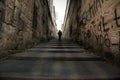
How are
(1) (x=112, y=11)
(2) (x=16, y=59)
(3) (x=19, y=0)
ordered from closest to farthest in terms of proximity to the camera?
(1) (x=112, y=11)
(2) (x=16, y=59)
(3) (x=19, y=0)

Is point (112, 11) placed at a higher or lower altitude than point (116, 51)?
higher

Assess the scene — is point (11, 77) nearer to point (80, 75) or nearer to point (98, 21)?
point (80, 75)

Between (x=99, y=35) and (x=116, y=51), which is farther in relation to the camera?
(x=99, y=35)

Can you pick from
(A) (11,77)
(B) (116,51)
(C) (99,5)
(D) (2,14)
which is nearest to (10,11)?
(D) (2,14)

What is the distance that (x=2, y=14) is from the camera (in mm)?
2768

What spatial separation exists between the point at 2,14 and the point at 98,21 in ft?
8.85

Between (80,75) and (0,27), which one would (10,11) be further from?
(80,75)

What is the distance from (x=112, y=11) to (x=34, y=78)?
223cm

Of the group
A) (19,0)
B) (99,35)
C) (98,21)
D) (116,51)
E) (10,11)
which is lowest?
(116,51)

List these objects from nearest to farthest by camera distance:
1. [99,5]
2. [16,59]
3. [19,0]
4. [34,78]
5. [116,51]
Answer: [34,78]
[116,51]
[16,59]
[99,5]
[19,0]

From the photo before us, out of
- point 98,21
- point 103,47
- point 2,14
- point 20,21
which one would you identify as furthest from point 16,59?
point 98,21

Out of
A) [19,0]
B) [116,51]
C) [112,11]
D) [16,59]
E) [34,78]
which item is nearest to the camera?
[34,78]

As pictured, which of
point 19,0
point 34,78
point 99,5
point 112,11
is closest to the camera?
point 34,78

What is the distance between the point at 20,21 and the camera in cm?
399
